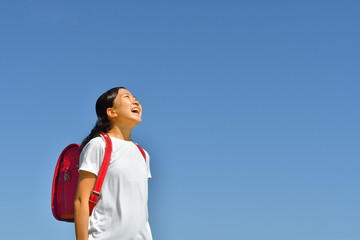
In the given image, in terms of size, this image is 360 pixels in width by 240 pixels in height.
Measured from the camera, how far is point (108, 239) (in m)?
5.01

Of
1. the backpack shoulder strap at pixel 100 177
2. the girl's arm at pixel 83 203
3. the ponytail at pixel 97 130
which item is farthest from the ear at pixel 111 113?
the girl's arm at pixel 83 203

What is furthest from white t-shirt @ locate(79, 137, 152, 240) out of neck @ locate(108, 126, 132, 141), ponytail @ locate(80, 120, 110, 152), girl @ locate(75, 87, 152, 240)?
ponytail @ locate(80, 120, 110, 152)

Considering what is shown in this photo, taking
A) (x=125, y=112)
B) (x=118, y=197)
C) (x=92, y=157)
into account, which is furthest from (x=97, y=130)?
(x=118, y=197)

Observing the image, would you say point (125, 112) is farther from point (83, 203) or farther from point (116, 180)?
point (83, 203)

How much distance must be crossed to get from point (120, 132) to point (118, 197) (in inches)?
34.3

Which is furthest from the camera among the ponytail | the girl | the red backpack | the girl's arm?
the ponytail

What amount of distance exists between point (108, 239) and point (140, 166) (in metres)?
0.97

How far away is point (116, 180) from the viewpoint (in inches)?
207

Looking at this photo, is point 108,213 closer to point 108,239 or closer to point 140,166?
point 108,239

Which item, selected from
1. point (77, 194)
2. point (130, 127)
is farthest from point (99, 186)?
point (130, 127)

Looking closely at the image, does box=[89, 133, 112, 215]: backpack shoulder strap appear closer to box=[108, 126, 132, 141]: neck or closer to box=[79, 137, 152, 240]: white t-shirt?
box=[79, 137, 152, 240]: white t-shirt

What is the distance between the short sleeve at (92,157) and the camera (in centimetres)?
513

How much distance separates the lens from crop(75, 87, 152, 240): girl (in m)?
5.05

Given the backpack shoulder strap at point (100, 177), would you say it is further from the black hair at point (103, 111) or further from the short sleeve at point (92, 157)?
the black hair at point (103, 111)
